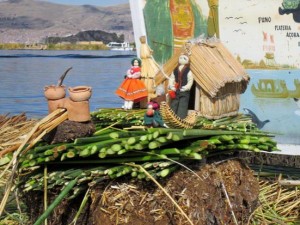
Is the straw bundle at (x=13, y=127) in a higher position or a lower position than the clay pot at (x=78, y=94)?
lower

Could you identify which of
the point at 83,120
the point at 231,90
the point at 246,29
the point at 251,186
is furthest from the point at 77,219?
the point at 246,29

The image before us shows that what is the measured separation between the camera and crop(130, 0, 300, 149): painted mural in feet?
20.2

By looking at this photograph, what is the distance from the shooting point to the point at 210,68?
478cm

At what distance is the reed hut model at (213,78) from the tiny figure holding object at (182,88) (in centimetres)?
7

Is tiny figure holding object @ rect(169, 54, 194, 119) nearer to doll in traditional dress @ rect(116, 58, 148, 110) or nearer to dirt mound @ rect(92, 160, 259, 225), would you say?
doll in traditional dress @ rect(116, 58, 148, 110)

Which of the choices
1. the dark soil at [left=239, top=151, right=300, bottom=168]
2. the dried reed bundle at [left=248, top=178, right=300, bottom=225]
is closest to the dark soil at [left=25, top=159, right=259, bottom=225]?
the dried reed bundle at [left=248, top=178, right=300, bottom=225]

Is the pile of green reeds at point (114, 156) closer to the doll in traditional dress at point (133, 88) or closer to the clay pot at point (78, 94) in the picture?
the clay pot at point (78, 94)

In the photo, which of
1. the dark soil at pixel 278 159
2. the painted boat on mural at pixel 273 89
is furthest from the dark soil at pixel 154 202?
the dark soil at pixel 278 159

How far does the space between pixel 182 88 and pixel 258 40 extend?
76.4 inches

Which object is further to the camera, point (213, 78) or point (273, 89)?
point (273, 89)

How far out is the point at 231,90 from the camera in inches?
199

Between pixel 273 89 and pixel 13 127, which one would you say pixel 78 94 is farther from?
pixel 13 127

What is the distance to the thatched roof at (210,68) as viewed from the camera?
4.76 m

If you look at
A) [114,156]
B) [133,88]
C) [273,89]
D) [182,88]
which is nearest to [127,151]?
[114,156]
